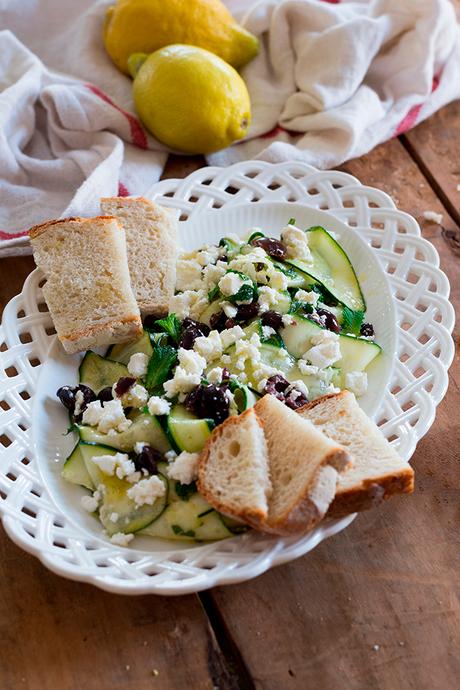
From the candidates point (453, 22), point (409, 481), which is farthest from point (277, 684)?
point (453, 22)

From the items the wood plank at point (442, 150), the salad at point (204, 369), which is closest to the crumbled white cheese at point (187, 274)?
the salad at point (204, 369)

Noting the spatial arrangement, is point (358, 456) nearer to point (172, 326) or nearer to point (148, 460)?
point (148, 460)

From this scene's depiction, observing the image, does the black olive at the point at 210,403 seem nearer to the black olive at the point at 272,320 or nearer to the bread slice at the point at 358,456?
the bread slice at the point at 358,456

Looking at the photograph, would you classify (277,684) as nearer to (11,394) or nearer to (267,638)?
(267,638)

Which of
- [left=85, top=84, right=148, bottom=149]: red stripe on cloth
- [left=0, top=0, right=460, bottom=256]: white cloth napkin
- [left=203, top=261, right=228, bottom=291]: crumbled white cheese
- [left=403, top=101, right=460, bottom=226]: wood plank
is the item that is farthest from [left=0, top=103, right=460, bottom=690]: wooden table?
[left=85, top=84, right=148, bottom=149]: red stripe on cloth

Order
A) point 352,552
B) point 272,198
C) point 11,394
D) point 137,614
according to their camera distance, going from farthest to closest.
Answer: point 272,198 → point 11,394 → point 352,552 → point 137,614

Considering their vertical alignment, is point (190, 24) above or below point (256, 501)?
above
